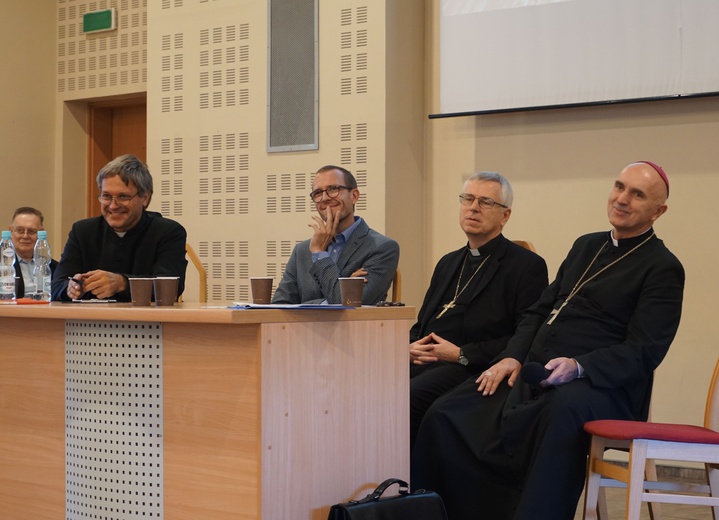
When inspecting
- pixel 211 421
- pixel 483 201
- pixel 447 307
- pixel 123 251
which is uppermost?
pixel 483 201

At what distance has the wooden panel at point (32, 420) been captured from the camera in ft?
9.23

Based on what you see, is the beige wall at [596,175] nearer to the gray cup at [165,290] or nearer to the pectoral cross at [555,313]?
the pectoral cross at [555,313]

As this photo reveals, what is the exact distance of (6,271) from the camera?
11.0 ft

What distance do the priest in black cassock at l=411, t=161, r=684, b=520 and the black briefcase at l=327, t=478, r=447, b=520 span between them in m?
0.38

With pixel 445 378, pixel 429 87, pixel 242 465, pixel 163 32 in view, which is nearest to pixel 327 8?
pixel 429 87

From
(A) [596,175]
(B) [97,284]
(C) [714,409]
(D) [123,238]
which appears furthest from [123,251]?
(A) [596,175]

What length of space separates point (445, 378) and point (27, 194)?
495 cm

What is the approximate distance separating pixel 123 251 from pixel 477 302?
4.68ft

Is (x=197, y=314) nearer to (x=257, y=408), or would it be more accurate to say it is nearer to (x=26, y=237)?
(x=257, y=408)

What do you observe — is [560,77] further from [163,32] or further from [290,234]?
[163,32]

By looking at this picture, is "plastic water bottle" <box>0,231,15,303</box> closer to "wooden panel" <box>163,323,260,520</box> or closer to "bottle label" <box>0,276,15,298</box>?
"bottle label" <box>0,276,15,298</box>

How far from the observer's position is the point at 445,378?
3.38 m

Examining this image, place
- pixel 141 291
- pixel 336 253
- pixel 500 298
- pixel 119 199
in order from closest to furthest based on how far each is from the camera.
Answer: pixel 141 291 → pixel 500 298 → pixel 119 199 → pixel 336 253

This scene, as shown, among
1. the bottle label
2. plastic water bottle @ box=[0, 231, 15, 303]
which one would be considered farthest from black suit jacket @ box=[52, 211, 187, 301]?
the bottle label
